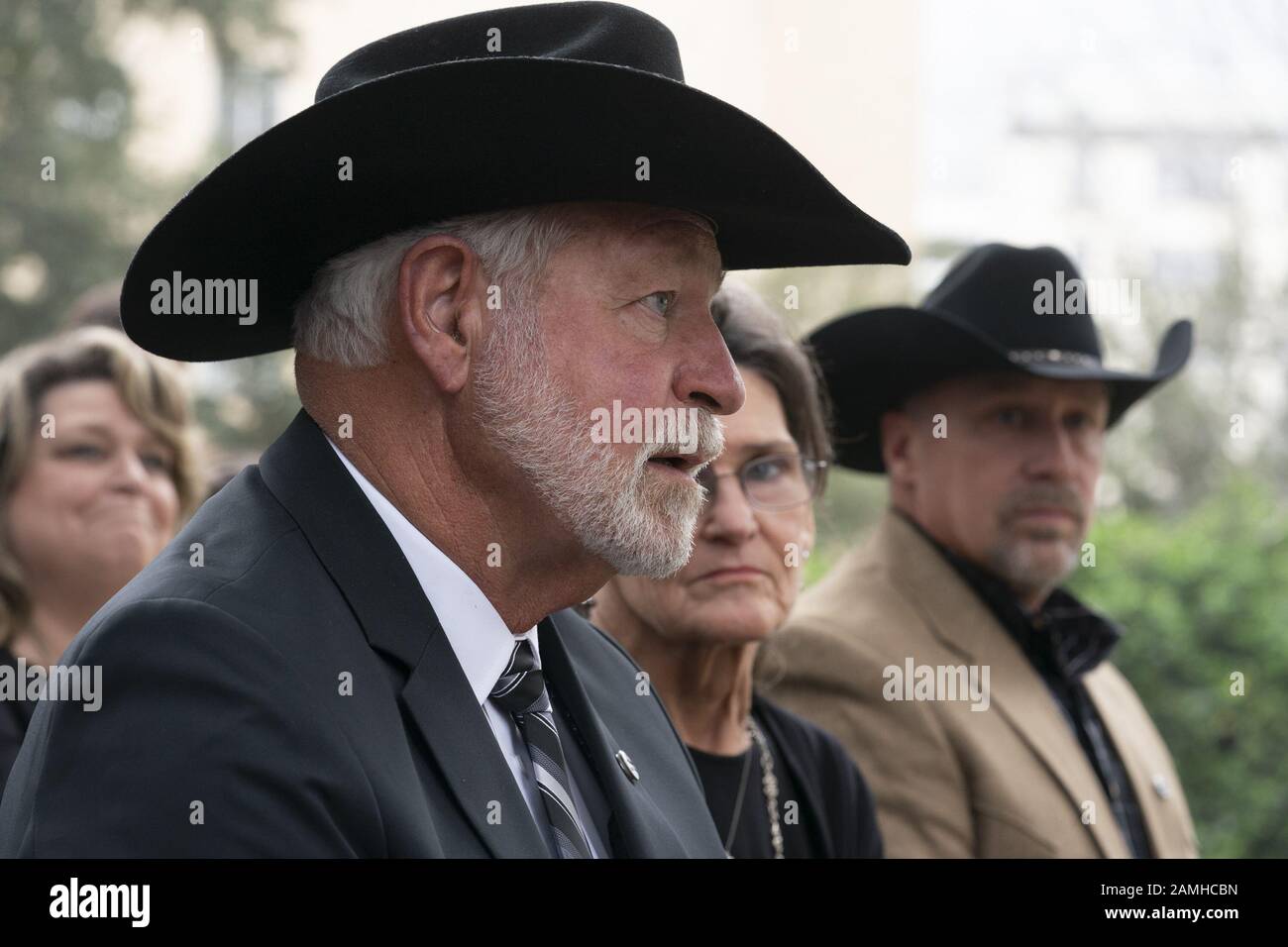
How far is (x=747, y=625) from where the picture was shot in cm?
343

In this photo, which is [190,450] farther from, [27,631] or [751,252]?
[751,252]

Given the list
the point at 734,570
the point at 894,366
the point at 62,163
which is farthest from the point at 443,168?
the point at 62,163

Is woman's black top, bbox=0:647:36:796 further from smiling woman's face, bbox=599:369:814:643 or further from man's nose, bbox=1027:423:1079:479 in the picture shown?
man's nose, bbox=1027:423:1079:479

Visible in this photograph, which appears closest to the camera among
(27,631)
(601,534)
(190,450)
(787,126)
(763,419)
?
(601,534)

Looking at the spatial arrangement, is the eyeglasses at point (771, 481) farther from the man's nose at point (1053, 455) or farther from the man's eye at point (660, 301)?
the man's nose at point (1053, 455)

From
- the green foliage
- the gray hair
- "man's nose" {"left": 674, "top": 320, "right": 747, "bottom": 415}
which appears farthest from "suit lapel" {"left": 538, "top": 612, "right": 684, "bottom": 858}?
the green foliage

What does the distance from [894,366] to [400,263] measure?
275 centimetres

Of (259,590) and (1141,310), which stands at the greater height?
(1141,310)

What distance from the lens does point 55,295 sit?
14.5 meters

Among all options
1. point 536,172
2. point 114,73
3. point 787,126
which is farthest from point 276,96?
point 536,172

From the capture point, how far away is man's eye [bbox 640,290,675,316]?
240 centimetres

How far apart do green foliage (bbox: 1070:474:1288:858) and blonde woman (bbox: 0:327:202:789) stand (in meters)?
5.62

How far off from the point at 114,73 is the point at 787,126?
1080 cm

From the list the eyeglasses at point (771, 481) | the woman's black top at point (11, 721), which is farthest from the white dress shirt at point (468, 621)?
the woman's black top at point (11, 721)
